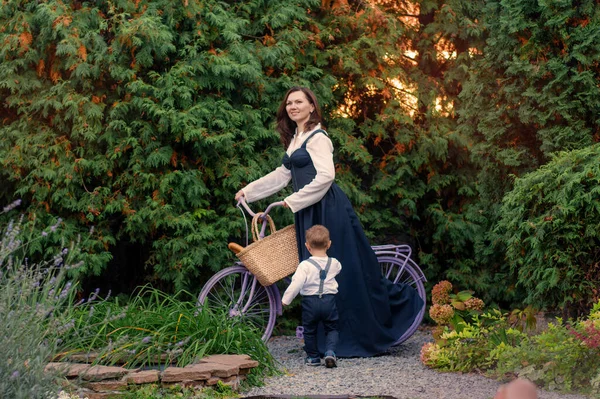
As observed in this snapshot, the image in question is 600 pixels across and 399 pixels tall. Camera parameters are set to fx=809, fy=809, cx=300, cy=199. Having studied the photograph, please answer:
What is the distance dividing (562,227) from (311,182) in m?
1.80

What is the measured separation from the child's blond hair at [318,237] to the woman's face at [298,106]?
910 millimetres

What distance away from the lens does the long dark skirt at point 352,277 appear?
20.0ft

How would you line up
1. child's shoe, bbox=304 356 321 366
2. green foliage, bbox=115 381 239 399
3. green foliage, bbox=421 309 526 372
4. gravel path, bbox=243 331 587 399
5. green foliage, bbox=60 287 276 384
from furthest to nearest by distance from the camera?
child's shoe, bbox=304 356 321 366, green foliage, bbox=421 309 526 372, green foliage, bbox=60 287 276 384, gravel path, bbox=243 331 587 399, green foliage, bbox=115 381 239 399

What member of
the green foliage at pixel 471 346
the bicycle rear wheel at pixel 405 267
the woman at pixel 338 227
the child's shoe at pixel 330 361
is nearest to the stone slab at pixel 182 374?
the child's shoe at pixel 330 361

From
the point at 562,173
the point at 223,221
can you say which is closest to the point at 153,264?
the point at 223,221

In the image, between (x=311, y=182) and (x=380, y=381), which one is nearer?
(x=380, y=381)

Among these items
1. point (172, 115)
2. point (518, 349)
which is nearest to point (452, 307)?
point (518, 349)

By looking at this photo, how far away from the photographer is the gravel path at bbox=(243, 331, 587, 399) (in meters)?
4.79

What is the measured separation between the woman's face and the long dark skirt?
603 mm

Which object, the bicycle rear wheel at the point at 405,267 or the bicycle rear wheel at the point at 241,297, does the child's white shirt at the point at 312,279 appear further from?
the bicycle rear wheel at the point at 405,267

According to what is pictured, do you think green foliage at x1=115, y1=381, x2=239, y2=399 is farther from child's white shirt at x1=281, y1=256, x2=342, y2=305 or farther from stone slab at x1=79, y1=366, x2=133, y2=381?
child's white shirt at x1=281, y1=256, x2=342, y2=305

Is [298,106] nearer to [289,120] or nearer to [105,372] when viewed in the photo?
[289,120]

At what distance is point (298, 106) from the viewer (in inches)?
241

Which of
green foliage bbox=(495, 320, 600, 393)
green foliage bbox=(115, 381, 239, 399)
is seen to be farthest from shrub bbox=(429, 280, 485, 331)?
green foliage bbox=(115, 381, 239, 399)
